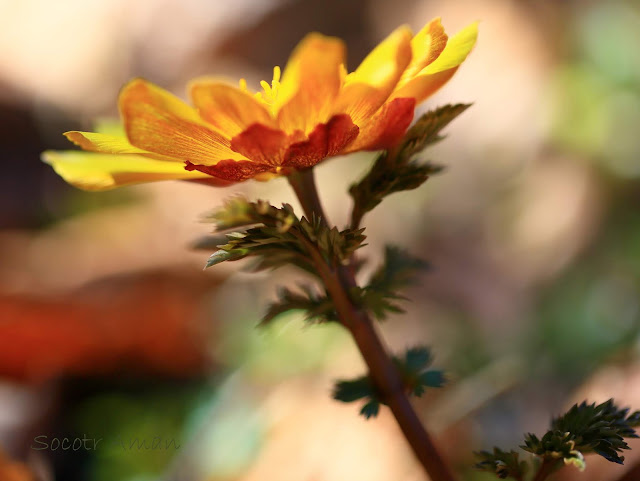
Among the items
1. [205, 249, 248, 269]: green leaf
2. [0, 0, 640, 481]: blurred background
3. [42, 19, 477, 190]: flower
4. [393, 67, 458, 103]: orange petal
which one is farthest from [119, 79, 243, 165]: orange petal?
[0, 0, 640, 481]: blurred background

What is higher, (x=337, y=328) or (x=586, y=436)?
(x=337, y=328)

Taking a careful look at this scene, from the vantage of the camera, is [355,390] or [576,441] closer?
[576,441]

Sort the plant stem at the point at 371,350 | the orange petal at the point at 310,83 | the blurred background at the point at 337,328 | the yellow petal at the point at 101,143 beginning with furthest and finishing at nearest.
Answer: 1. the blurred background at the point at 337,328
2. the plant stem at the point at 371,350
3. the yellow petal at the point at 101,143
4. the orange petal at the point at 310,83

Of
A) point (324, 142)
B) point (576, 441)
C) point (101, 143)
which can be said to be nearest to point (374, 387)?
point (576, 441)

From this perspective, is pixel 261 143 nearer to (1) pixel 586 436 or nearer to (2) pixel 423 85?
(2) pixel 423 85

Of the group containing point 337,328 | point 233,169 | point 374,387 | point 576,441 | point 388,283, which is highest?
point 337,328

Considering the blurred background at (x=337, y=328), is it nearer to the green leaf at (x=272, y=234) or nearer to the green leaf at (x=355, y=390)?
the green leaf at (x=355, y=390)

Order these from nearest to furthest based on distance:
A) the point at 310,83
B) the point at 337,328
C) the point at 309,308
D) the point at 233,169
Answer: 1. the point at 310,83
2. the point at 233,169
3. the point at 309,308
4. the point at 337,328

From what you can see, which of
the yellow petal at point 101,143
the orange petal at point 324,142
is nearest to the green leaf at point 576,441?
the orange petal at point 324,142
